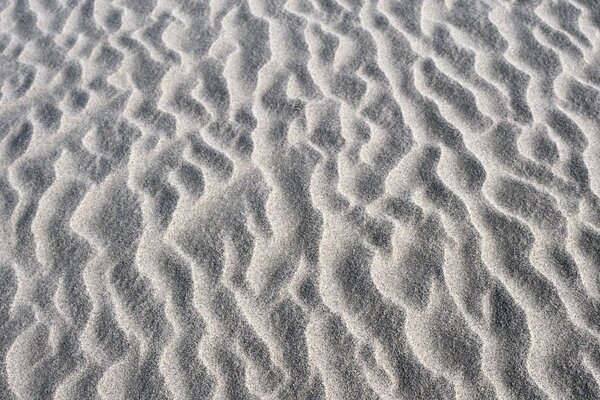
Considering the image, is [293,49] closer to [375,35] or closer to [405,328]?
[375,35]

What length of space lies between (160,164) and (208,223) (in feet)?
1.75

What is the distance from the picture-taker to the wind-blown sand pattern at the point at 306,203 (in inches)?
117

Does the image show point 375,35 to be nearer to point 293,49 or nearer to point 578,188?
point 293,49

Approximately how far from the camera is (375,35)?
4.70 m

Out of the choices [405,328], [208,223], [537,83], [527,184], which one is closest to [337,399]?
[405,328]

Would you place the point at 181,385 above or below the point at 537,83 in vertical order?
below

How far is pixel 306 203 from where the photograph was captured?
359 centimetres

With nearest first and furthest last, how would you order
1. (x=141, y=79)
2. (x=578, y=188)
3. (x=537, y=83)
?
1. (x=578, y=188)
2. (x=537, y=83)
3. (x=141, y=79)

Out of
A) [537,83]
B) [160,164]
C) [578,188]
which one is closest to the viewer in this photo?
[578,188]

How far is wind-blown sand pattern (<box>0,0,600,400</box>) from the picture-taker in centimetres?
298

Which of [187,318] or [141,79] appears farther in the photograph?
[141,79]

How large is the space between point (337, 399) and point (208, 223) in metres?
1.08

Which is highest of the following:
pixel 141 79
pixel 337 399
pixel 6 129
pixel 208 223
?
pixel 337 399

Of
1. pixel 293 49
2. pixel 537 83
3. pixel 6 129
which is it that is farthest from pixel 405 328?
pixel 6 129
